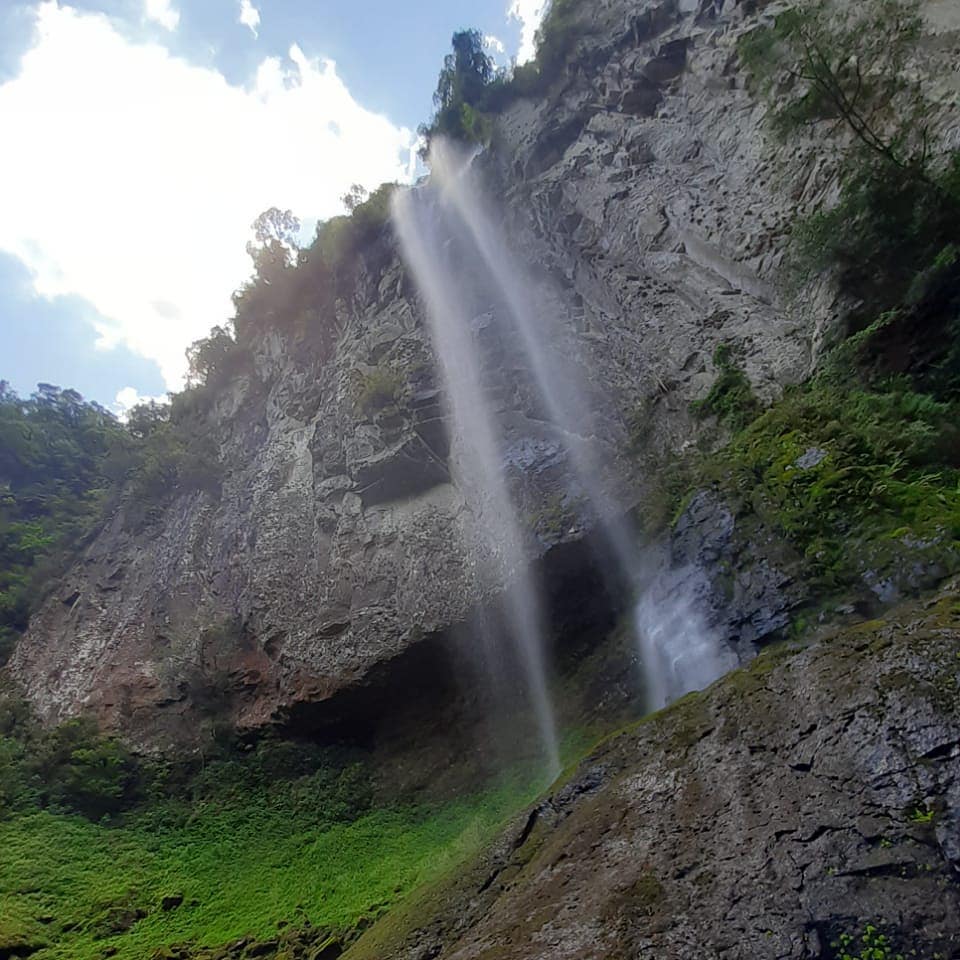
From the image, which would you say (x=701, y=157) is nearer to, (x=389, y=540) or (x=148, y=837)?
(x=389, y=540)

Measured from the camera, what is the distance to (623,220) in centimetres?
1464

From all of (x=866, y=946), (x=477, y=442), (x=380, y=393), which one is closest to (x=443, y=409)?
(x=477, y=442)

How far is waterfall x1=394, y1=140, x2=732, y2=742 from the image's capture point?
834cm

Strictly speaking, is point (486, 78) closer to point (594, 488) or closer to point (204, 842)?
point (594, 488)

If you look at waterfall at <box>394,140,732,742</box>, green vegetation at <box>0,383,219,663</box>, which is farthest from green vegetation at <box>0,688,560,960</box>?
green vegetation at <box>0,383,219,663</box>

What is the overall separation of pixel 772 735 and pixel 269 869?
28.2 ft

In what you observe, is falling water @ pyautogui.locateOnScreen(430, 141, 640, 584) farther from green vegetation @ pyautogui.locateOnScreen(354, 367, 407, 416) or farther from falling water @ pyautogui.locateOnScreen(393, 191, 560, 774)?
green vegetation @ pyautogui.locateOnScreen(354, 367, 407, 416)

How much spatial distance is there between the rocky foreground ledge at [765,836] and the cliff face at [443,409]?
21.3 feet

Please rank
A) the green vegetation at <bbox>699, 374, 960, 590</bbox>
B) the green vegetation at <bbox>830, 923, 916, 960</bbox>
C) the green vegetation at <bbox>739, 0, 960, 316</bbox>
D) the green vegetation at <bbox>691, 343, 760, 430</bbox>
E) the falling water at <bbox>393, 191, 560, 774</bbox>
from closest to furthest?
the green vegetation at <bbox>830, 923, 916, 960</bbox>
the green vegetation at <bbox>699, 374, 960, 590</bbox>
the green vegetation at <bbox>739, 0, 960, 316</bbox>
the green vegetation at <bbox>691, 343, 760, 430</bbox>
the falling water at <bbox>393, 191, 560, 774</bbox>

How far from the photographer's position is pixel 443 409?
14.9m

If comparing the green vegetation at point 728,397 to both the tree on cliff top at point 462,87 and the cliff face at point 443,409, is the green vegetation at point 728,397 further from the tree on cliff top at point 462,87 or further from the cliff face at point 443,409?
the tree on cliff top at point 462,87

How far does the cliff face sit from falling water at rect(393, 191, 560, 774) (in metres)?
0.51

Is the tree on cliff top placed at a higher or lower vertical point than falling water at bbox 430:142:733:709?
higher

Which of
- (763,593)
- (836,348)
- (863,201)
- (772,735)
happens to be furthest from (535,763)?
(863,201)
